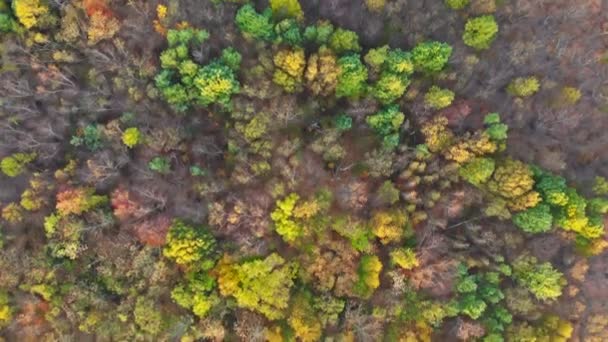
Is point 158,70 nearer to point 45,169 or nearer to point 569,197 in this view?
point 45,169

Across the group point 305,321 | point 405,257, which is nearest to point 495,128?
point 405,257

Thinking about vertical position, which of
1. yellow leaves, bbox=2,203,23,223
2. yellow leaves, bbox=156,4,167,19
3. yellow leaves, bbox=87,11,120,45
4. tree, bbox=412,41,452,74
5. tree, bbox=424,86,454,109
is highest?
tree, bbox=412,41,452,74

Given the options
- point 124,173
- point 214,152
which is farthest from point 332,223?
point 124,173

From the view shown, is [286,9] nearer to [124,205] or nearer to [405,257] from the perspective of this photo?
[124,205]

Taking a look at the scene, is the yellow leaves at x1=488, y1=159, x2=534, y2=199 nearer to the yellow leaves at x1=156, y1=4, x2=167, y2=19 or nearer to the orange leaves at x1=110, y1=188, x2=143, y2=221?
the orange leaves at x1=110, y1=188, x2=143, y2=221

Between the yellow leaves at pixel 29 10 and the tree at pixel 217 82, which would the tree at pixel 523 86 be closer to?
the tree at pixel 217 82

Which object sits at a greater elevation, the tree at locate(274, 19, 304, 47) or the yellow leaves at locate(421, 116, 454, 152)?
the tree at locate(274, 19, 304, 47)

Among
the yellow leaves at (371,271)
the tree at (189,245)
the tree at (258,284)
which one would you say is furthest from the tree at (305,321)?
the tree at (189,245)

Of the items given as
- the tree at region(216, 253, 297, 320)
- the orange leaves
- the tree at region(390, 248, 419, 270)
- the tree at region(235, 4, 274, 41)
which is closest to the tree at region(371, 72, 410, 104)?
the tree at region(235, 4, 274, 41)
